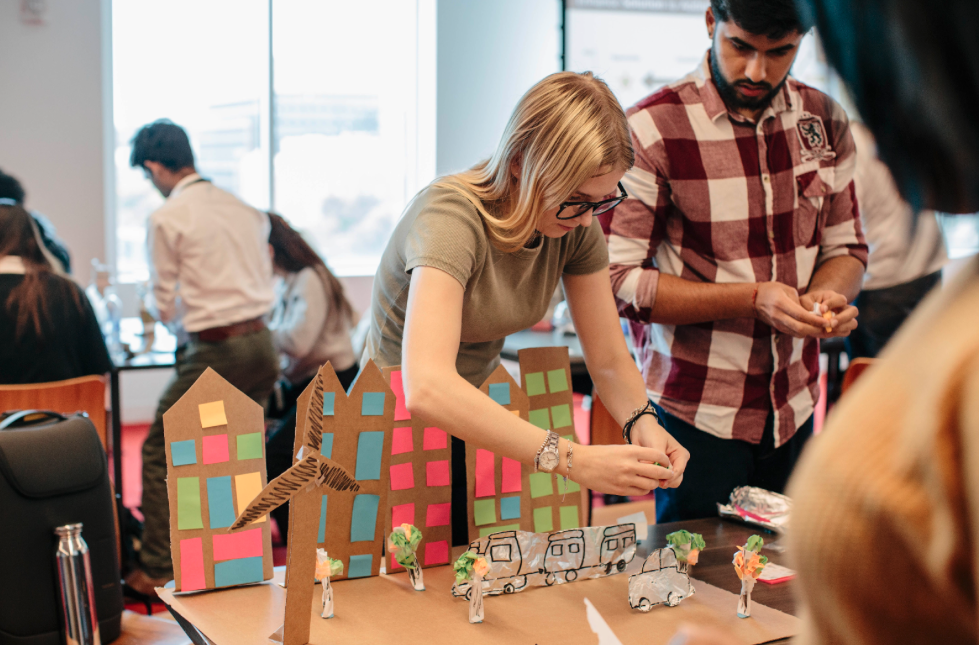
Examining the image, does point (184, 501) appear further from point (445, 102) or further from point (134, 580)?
point (445, 102)

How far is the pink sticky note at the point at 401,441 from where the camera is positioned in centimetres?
129

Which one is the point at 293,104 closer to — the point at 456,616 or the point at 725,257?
the point at 725,257

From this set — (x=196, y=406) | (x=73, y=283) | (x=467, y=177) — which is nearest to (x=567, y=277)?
(x=467, y=177)

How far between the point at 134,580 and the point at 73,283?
1020mm

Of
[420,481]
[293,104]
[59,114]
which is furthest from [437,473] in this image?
[293,104]

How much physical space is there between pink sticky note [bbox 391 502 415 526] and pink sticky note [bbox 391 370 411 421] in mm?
137

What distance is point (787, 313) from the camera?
148 cm

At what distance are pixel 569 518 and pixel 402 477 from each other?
317mm

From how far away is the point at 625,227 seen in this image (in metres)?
1.62

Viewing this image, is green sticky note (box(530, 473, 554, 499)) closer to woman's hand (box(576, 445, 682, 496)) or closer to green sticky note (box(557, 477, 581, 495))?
green sticky note (box(557, 477, 581, 495))

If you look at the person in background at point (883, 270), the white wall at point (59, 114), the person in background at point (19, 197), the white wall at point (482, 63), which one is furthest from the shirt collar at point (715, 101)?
the white wall at point (59, 114)

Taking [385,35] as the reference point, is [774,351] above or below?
below

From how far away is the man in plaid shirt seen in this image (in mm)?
1582

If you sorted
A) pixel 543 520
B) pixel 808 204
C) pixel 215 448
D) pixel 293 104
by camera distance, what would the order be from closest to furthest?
pixel 215 448, pixel 543 520, pixel 808 204, pixel 293 104
